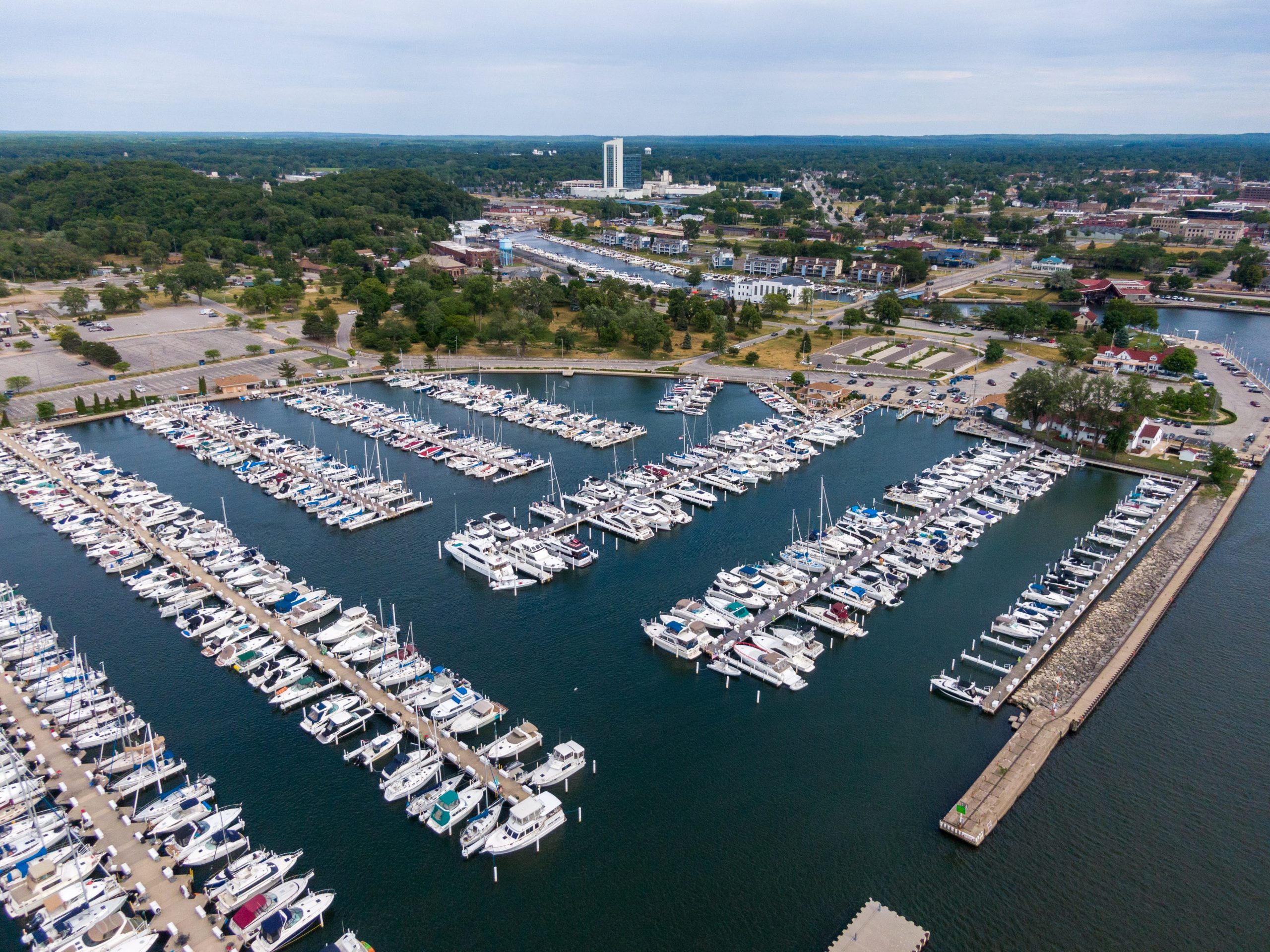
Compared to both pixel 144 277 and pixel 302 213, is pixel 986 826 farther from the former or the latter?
pixel 302 213

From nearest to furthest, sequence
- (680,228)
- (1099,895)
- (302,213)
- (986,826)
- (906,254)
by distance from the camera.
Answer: (1099,895)
(986,826)
(906,254)
(302,213)
(680,228)

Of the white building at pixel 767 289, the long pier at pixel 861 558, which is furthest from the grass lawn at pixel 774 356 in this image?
the long pier at pixel 861 558

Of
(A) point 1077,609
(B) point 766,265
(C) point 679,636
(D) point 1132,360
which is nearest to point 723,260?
(B) point 766,265

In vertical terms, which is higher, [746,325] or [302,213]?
[302,213]

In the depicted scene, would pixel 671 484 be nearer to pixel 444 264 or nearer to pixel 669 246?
A: pixel 444 264

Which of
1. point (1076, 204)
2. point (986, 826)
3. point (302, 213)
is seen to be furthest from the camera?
point (1076, 204)

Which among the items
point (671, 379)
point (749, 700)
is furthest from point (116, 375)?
point (749, 700)
